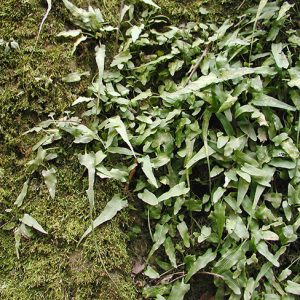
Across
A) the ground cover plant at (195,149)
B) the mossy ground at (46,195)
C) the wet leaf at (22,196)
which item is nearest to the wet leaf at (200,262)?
the ground cover plant at (195,149)

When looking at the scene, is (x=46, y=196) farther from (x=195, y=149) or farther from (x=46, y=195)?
(x=195, y=149)

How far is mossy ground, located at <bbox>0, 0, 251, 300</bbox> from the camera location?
2164 millimetres

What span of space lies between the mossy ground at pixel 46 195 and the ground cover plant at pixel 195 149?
0.06 meters

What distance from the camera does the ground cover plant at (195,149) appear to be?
229 cm

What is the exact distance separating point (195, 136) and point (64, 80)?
818 millimetres

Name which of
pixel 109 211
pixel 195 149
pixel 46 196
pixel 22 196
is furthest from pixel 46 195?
pixel 195 149

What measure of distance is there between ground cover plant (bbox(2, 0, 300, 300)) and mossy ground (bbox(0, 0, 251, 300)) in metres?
0.06

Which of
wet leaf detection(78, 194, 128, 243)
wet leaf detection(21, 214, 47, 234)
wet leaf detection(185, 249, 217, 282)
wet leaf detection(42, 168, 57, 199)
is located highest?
wet leaf detection(42, 168, 57, 199)

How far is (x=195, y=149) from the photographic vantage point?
2463 mm

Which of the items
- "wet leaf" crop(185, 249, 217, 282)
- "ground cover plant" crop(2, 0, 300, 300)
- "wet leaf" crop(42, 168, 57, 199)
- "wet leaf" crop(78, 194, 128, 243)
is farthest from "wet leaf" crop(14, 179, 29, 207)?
"wet leaf" crop(185, 249, 217, 282)

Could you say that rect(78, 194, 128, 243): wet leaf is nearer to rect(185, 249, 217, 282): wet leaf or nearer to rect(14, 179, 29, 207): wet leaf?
rect(14, 179, 29, 207): wet leaf

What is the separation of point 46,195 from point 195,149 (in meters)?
0.87

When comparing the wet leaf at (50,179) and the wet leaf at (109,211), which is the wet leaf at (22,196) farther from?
the wet leaf at (109,211)

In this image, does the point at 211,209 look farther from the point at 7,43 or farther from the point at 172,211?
the point at 7,43
